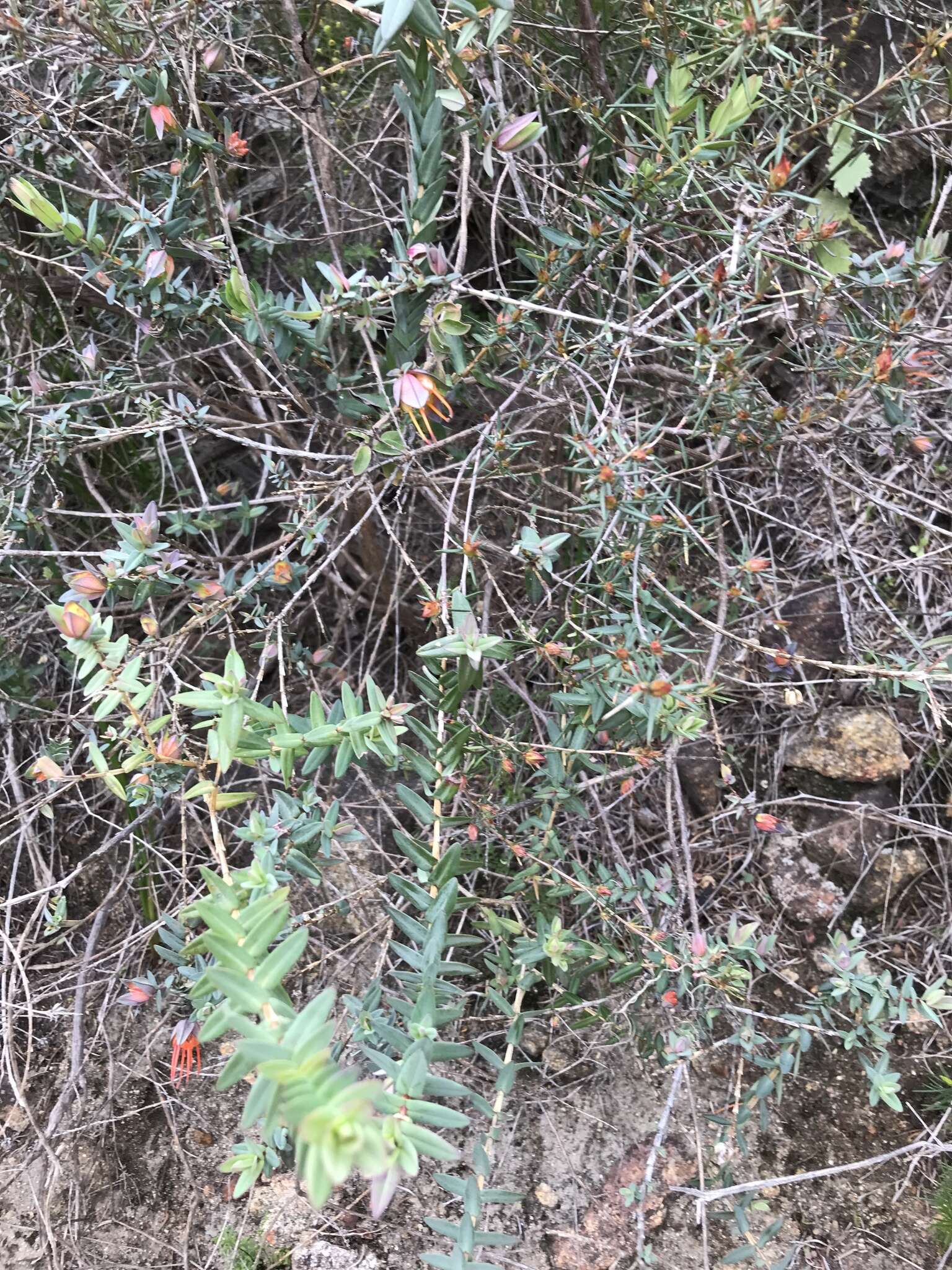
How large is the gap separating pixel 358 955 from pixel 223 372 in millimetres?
1399

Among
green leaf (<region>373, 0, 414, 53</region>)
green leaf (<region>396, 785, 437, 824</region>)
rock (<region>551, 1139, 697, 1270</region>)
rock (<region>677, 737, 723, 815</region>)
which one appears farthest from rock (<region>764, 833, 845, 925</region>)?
green leaf (<region>373, 0, 414, 53</region>)

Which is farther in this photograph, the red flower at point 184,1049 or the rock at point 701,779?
the rock at point 701,779

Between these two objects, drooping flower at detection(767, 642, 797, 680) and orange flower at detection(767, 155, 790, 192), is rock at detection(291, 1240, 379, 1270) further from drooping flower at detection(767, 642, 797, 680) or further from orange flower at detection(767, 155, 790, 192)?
orange flower at detection(767, 155, 790, 192)

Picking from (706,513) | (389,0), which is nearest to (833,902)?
(706,513)

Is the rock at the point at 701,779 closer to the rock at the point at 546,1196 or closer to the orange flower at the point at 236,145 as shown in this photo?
the rock at the point at 546,1196

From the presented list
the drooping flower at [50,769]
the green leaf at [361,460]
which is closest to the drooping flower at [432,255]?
the green leaf at [361,460]

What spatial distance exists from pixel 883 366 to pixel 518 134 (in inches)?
25.6

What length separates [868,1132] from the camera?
5.32 feet

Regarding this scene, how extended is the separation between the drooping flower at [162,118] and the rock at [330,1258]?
200 centimetres

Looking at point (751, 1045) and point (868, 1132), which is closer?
point (751, 1045)

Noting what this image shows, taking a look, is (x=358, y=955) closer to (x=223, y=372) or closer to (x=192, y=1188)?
(x=192, y=1188)

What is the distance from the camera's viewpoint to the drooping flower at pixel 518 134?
1.12 m

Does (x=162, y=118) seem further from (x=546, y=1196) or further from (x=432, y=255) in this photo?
(x=546, y=1196)

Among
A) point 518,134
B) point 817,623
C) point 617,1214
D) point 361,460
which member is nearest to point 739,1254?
point 617,1214
